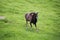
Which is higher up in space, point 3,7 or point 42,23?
point 3,7

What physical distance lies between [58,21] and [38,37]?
5.45m

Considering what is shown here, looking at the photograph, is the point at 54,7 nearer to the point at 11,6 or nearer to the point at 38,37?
the point at 11,6

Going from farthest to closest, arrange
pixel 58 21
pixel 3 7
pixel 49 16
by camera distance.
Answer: pixel 3 7 < pixel 49 16 < pixel 58 21

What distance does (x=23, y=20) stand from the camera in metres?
15.7

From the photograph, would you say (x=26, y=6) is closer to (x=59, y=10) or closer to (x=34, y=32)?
(x=59, y=10)

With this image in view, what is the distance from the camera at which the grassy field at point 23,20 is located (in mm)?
11936

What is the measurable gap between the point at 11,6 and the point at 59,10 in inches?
201

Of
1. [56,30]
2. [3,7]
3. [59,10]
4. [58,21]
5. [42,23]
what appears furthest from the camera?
[59,10]

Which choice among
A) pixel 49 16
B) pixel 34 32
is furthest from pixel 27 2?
pixel 34 32

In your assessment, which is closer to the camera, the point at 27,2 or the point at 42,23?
the point at 42,23

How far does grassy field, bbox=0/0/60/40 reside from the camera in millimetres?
11936

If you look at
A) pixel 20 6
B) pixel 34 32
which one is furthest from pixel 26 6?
pixel 34 32

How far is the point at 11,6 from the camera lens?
798 inches

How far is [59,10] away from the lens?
826 inches
